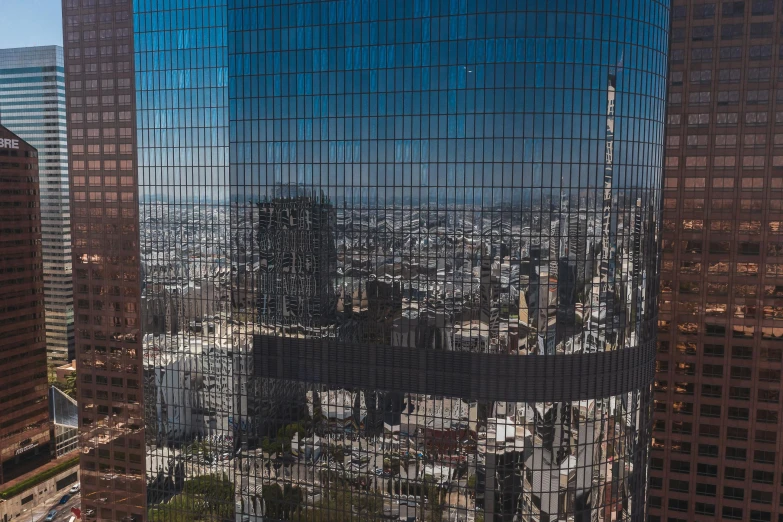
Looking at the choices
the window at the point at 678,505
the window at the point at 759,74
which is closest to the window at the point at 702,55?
the window at the point at 759,74

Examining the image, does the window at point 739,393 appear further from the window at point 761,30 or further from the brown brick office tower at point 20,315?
the brown brick office tower at point 20,315

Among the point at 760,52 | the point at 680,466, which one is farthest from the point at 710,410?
the point at 760,52

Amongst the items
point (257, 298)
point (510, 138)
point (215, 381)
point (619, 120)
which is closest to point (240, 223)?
point (257, 298)

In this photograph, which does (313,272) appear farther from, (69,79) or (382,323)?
(69,79)

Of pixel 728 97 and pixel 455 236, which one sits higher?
pixel 728 97

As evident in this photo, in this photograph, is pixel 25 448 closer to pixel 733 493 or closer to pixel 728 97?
pixel 733 493
